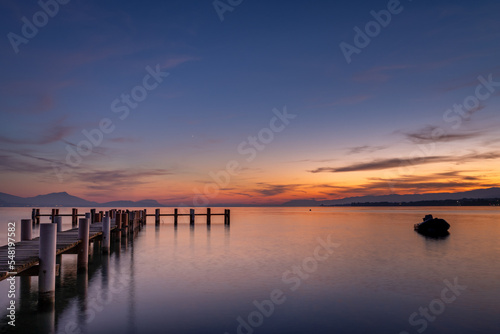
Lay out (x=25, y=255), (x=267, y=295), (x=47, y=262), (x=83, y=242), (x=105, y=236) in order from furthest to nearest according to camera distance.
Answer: (x=105, y=236)
(x=83, y=242)
(x=267, y=295)
(x=25, y=255)
(x=47, y=262)

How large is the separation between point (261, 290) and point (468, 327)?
7.10 meters

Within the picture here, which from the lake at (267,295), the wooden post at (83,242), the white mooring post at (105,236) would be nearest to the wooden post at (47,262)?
the lake at (267,295)

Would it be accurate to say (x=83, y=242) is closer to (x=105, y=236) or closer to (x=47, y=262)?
(x=47, y=262)

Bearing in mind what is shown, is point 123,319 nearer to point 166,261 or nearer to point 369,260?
point 166,261

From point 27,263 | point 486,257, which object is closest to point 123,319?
point 27,263

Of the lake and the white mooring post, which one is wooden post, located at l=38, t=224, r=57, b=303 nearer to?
the lake

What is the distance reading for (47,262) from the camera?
1102 cm

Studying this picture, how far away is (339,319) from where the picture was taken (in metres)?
11.6

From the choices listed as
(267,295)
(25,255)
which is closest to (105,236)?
(25,255)

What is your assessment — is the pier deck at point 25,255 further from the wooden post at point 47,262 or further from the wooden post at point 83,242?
the wooden post at point 47,262

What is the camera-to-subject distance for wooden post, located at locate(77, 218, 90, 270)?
16.2 m

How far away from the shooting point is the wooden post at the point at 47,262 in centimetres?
1099

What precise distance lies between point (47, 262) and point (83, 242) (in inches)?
228

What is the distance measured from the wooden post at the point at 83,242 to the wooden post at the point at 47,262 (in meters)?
4.72
